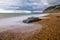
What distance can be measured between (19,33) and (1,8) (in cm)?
159

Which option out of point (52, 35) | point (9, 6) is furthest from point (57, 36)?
point (9, 6)

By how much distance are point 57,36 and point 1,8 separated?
5.31 ft

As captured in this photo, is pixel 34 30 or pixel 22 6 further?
pixel 22 6

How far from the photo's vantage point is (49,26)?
963mm

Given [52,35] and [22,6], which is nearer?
[52,35]

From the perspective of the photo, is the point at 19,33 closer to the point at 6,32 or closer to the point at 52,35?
the point at 6,32

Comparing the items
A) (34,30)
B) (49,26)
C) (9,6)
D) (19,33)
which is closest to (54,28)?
(49,26)

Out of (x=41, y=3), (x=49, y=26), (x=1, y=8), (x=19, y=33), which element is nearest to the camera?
(x=19, y=33)

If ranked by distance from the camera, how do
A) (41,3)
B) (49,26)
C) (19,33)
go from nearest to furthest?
1. (19,33)
2. (49,26)
3. (41,3)

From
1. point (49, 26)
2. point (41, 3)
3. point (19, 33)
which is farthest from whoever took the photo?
point (41, 3)

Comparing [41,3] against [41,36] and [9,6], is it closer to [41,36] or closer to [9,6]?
[9,6]

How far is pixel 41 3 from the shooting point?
2.54 meters

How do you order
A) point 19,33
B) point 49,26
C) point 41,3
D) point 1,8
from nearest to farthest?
point 19,33 < point 49,26 < point 1,8 < point 41,3

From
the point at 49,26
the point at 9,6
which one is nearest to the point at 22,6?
the point at 9,6
